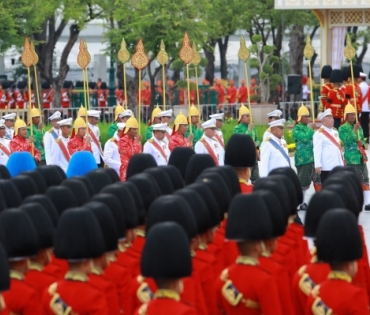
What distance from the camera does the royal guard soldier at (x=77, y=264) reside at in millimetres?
7410

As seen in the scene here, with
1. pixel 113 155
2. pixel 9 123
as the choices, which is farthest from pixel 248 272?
pixel 9 123

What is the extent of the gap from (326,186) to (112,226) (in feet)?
6.41

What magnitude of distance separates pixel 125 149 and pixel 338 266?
10.9 m

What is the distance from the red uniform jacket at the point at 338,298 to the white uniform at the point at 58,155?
38.0 ft

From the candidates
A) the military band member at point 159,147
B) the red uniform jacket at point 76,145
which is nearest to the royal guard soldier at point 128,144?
the military band member at point 159,147

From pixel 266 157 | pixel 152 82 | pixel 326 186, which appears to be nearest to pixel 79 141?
pixel 266 157

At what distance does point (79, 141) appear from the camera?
18875 millimetres

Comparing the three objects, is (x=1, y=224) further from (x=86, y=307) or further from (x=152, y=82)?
(x=152, y=82)

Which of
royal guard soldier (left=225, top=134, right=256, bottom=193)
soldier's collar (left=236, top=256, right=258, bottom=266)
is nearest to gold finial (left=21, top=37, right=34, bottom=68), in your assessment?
royal guard soldier (left=225, top=134, right=256, bottom=193)

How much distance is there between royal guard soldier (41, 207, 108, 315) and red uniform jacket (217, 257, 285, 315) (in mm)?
716

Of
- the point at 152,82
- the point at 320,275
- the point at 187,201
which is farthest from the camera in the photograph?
the point at 152,82

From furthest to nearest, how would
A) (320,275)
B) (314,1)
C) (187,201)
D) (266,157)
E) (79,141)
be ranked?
(314,1)
(79,141)
(266,157)
(187,201)
(320,275)

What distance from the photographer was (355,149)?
726 inches

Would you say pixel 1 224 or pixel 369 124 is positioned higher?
pixel 1 224
